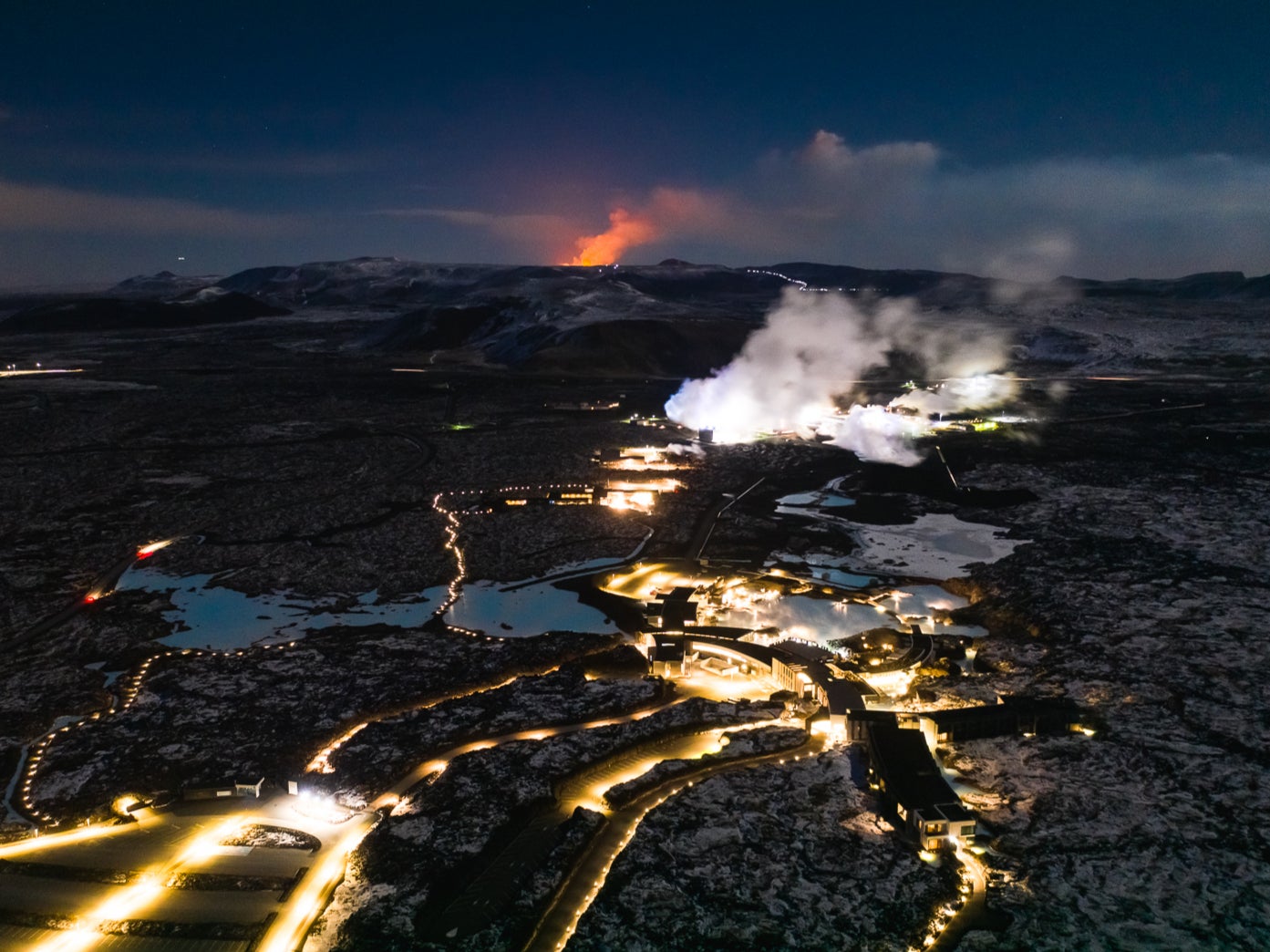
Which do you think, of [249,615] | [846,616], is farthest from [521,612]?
[846,616]

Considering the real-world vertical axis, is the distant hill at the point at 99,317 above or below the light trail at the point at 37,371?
above

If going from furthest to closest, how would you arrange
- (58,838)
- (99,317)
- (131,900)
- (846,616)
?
(99,317)
(846,616)
(58,838)
(131,900)

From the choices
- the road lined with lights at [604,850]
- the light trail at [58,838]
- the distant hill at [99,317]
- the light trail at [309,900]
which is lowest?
the light trail at [58,838]

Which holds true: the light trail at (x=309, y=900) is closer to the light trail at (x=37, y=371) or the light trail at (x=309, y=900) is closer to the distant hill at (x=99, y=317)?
the light trail at (x=37, y=371)

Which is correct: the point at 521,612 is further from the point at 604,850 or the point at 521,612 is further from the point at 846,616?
the point at 604,850

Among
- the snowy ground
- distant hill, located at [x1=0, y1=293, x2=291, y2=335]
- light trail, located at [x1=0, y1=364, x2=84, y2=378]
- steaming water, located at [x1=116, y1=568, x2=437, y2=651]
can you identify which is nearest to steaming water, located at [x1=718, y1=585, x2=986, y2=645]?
the snowy ground

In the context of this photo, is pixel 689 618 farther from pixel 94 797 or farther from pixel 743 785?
pixel 94 797

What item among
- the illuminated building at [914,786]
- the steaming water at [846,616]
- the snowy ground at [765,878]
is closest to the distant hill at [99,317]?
the steaming water at [846,616]

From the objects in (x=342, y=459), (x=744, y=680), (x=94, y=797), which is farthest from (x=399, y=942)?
(x=342, y=459)

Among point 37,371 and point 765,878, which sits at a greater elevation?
point 37,371
